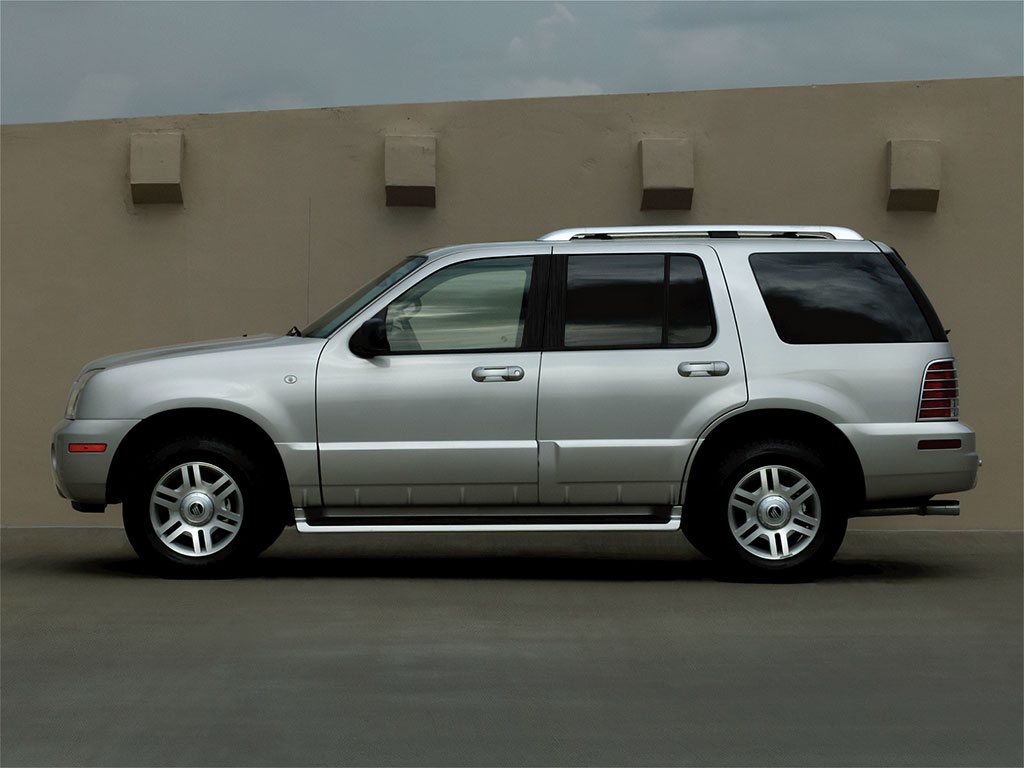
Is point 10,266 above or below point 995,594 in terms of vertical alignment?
above

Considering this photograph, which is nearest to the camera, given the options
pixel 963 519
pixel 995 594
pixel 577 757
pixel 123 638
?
pixel 577 757

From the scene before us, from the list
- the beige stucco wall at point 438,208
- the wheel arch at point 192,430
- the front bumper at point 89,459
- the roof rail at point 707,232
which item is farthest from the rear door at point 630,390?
the beige stucco wall at point 438,208

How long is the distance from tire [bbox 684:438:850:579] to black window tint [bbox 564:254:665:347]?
93 centimetres

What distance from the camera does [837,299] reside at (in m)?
9.48

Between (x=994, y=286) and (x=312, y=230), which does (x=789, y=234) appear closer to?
(x=994, y=286)

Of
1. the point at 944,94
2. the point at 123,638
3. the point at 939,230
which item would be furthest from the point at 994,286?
→ the point at 123,638

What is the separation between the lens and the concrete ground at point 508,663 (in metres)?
5.46

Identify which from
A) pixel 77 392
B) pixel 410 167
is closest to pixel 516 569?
pixel 77 392

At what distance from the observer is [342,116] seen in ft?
43.1

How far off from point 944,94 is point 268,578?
275 inches

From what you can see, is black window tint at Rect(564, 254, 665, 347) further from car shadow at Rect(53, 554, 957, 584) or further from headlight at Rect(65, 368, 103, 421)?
headlight at Rect(65, 368, 103, 421)

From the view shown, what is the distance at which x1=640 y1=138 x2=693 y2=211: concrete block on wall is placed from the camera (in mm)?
12812

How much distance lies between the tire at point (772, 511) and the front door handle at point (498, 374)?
1277mm

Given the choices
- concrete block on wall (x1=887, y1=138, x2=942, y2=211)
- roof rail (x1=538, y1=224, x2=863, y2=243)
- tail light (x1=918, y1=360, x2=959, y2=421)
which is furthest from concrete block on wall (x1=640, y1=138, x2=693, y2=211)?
tail light (x1=918, y1=360, x2=959, y2=421)
